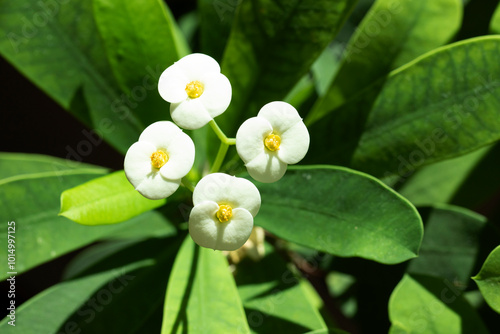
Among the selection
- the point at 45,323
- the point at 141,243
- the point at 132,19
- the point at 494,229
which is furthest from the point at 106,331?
the point at 494,229

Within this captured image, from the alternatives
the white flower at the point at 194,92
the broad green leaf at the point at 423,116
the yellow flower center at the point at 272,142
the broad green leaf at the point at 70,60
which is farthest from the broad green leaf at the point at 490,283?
the broad green leaf at the point at 70,60

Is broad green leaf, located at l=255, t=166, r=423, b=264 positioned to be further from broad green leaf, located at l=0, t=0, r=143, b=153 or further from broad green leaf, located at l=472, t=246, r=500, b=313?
broad green leaf, located at l=0, t=0, r=143, b=153

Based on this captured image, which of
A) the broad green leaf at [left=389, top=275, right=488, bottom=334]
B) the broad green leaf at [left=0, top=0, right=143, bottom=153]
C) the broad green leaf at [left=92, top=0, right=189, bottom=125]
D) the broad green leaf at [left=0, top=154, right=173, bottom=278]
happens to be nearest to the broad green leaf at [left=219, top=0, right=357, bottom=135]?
the broad green leaf at [left=92, top=0, right=189, bottom=125]

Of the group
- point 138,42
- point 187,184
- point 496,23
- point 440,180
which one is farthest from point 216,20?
point 440,180

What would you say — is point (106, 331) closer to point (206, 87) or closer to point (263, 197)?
point (263, 197)

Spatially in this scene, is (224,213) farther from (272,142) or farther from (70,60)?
(70,60)

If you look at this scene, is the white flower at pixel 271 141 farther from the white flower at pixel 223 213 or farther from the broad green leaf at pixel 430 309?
the broad green leaf at pixel 430 309
